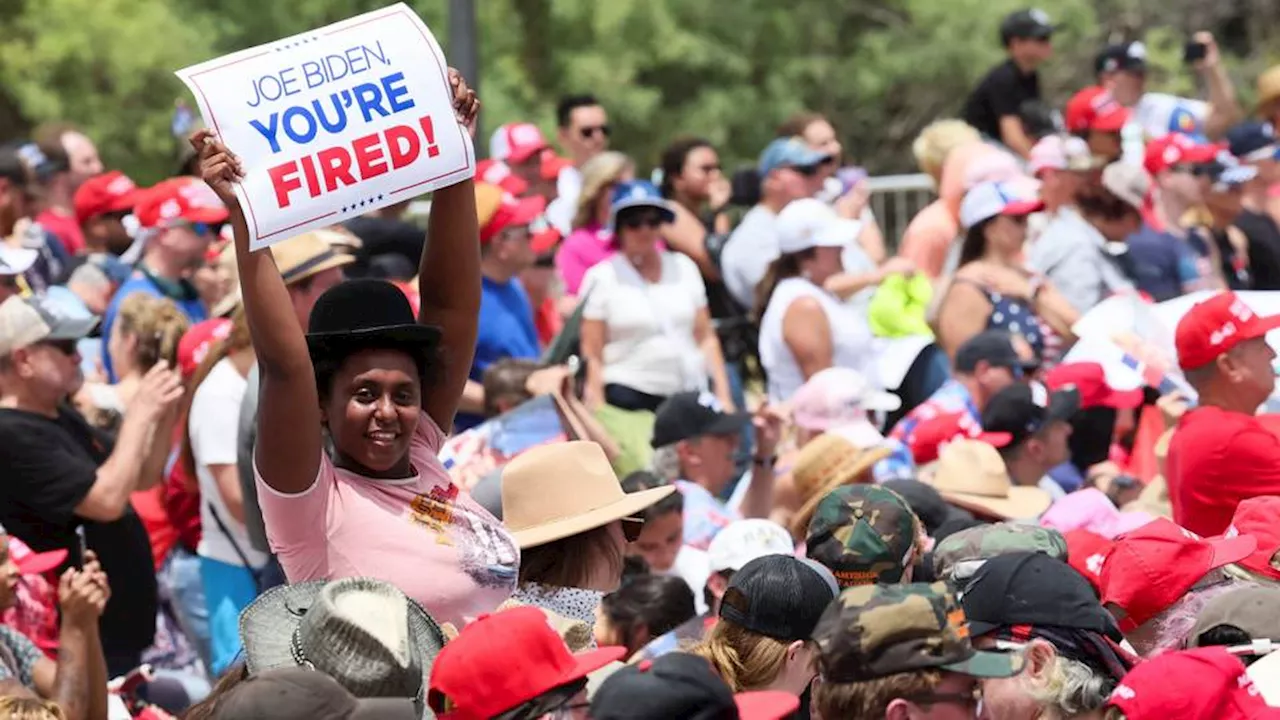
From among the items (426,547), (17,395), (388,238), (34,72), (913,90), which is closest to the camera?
(426,547)

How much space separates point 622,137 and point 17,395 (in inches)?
390

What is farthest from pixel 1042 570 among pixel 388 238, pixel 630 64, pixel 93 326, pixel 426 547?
pixel 630 64

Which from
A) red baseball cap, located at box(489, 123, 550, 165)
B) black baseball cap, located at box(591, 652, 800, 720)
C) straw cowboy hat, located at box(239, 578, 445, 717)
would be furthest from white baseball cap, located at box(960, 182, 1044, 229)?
black baseball cap, located at box(591, 652, 800, 720)

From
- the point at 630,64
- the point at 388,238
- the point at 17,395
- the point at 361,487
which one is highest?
the point at 361,487

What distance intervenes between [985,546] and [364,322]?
1632mm

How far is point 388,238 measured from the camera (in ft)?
30.4

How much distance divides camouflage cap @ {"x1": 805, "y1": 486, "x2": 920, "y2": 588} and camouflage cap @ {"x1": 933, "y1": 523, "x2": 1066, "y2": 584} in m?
0.22

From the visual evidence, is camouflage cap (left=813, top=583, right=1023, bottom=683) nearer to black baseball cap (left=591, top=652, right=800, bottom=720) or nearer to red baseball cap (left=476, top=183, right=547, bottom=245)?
black baseball cap (left=591, top=652, right=800, bottom=720)

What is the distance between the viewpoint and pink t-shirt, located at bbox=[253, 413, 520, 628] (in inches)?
178

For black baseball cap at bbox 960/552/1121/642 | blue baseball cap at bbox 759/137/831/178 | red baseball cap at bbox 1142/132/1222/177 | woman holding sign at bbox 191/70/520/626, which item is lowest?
red baseball cap at bbox 1142/132/1222/177

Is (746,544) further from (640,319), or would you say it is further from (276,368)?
(640,319)

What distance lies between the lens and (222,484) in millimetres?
7203

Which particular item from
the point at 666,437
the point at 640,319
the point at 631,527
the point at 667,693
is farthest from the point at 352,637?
the point at 640,319

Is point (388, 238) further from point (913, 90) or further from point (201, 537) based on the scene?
point (913, 90)
